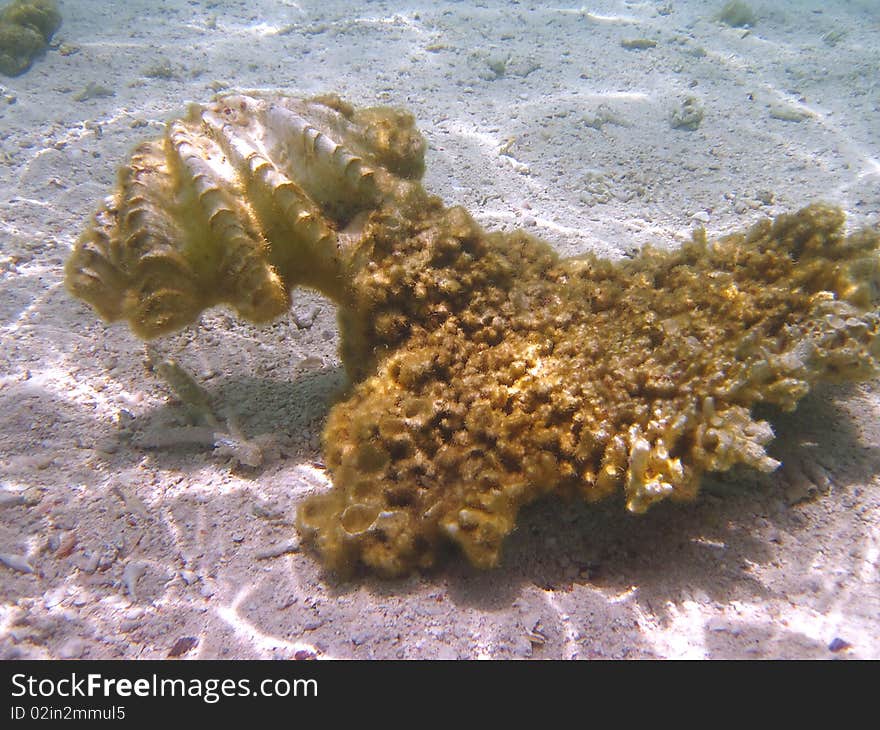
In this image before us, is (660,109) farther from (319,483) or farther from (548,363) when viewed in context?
(319,483)

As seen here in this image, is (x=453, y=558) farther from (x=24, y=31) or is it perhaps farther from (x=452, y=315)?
(x=24, y=31)

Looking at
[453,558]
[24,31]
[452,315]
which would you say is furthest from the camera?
[24,31]

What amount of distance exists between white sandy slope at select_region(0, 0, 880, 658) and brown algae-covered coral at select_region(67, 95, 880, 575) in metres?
0.32

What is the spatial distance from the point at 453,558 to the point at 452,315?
125 centimetres

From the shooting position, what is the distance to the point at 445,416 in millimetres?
2545

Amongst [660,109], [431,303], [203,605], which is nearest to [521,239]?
[431,303]

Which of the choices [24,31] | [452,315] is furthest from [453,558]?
[24,31]

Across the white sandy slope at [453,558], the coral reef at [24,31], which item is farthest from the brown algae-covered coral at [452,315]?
the coral reef at [24,31]

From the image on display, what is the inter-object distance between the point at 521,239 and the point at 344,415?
150cm

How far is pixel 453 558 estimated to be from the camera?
250 centimetres

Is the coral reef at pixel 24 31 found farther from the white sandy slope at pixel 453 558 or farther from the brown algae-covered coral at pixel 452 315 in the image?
the brown algae-covered coral at pixel 452 315

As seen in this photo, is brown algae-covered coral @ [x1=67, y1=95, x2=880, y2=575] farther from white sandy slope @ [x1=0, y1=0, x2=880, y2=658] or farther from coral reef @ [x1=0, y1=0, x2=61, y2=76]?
coral reef @ [x1=0, y1=0, x2=61, y2=76]

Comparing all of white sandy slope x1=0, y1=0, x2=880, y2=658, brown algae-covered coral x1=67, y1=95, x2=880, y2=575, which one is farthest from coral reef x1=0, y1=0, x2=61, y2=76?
brown algae-covered coral x1=67, y1=95, x2=880, y2=575

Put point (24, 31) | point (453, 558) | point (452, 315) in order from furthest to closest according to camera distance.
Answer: point (24, 31) < point (452, 315) < point (453, 558)
